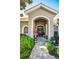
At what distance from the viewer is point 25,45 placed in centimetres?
217

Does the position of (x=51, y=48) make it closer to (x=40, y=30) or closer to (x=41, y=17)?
(x=40, y=30)

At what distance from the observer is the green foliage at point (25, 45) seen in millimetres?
2121

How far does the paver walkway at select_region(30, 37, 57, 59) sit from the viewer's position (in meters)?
2.16

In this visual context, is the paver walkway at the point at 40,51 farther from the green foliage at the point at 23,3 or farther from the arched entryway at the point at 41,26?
the green foliage at the point at 23,3

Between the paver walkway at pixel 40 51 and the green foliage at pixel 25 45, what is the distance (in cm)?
6

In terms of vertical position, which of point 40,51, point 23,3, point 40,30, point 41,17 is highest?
point 23,3

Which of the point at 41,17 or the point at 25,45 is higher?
the point at 41,17

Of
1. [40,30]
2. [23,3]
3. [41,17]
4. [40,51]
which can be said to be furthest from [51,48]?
[23,3]

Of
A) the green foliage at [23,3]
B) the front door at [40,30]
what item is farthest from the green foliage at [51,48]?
the green foliage at [23,3]

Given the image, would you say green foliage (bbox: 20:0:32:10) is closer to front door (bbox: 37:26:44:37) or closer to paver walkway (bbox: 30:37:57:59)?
front door (bbox: 37:26:44:37)

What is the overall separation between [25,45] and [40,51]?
24 cm

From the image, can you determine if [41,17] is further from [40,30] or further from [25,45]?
[25,45]
